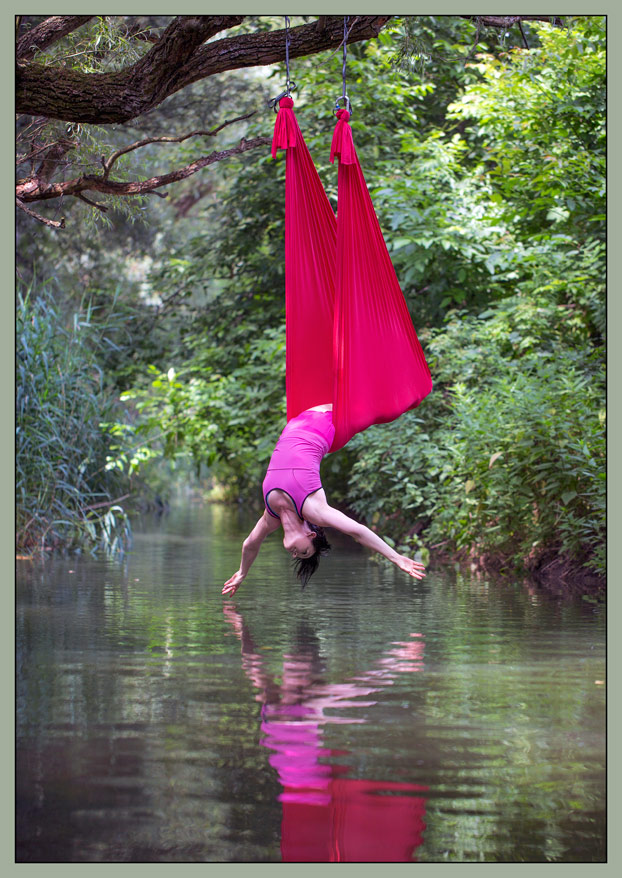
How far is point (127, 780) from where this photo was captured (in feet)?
9.98

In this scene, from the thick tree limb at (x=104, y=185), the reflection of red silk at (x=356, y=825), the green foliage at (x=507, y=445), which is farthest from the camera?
the green foliage at (x=507, y=445)

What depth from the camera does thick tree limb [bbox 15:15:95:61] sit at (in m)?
5.59

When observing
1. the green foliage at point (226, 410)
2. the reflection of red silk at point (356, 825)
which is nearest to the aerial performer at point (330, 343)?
the reflection of red silk at point (356, 825)

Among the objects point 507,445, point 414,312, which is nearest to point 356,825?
point 507,445

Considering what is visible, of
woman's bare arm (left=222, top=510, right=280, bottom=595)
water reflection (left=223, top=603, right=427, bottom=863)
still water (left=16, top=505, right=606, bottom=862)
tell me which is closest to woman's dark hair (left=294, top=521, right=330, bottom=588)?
woman's bare arm (left=222, top=510, right=280, bottom=595)

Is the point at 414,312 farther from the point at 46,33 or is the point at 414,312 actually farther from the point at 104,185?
the point at 46,33

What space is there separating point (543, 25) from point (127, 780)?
7573mm

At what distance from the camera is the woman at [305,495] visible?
15.3ft

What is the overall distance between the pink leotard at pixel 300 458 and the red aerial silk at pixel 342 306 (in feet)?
0.33

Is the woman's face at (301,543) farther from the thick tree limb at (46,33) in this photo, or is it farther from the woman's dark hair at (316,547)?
the thick tree limb at (46,33)

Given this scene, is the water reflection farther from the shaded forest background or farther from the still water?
the shaded forest background

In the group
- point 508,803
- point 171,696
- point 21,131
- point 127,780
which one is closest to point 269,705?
point 171,696

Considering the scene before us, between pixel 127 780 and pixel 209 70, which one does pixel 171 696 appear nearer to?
pixel 127 780

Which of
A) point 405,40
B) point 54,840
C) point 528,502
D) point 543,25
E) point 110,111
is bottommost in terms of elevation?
point 54,840
